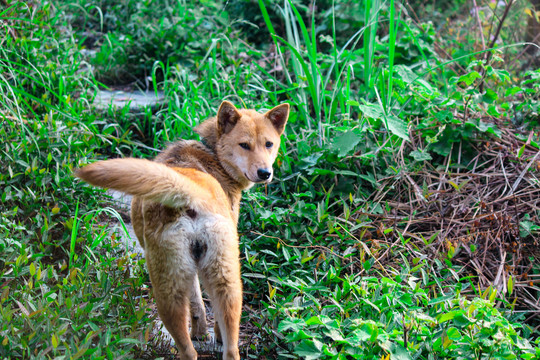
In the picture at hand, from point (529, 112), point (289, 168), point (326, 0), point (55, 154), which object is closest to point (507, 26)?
point (326, 0)

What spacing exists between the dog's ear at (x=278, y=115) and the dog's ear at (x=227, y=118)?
1.00ft

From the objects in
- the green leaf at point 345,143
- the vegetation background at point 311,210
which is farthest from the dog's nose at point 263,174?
the green leaf at point 345,143

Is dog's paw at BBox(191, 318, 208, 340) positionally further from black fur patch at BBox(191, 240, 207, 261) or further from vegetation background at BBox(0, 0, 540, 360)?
black fur patch at BBox(191, 240, 207, 261)

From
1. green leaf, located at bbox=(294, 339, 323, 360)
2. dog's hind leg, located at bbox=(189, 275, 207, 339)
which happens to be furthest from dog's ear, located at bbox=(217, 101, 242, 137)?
green leaf, located at bbox=(294, 339, 323, 360)

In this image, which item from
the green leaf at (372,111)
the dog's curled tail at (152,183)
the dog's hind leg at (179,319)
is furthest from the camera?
the green leaf at (372,111)

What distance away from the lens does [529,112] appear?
473 centimetres

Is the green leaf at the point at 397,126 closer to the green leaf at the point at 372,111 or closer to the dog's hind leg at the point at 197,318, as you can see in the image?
the green leaf at the point at 372,111

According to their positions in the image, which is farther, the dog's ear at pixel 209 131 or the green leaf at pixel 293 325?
the dog's ear at pixel 209 131

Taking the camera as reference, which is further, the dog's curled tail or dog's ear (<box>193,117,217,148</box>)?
dog's ear (<box>193,117,217,148</box>)

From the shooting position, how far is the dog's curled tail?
8.21 feet

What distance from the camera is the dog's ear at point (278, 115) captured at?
410 cm

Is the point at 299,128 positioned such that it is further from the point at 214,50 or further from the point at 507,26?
the point at 507,26

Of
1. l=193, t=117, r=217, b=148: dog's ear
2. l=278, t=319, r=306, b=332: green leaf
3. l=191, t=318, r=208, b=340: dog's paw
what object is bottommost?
l=191, t=318, r=208, b=340: dog's paw

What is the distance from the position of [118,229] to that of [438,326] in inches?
105
